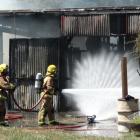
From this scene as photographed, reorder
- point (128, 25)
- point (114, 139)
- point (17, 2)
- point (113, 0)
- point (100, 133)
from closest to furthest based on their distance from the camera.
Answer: point (114, 139) < point (100, 133) < point (128, 25) < point (17, 2) < point (113, 0)

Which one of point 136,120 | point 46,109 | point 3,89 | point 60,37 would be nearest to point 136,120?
point 136,120

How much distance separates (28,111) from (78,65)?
7.15 feet

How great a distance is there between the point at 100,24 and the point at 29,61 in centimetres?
263

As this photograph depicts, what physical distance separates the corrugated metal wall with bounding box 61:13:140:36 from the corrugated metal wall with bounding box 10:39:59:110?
0.68m

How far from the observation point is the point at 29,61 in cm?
1731

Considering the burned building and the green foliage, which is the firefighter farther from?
the burned building

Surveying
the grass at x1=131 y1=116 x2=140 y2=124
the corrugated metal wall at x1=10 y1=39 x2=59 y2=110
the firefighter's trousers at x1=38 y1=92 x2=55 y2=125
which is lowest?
the grass at x1=131 y1=116 x2=140 y2=124

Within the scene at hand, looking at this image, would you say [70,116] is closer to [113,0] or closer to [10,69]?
[10,69]

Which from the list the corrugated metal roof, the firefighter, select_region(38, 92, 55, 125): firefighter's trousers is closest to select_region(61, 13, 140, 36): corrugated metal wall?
the corrugated metal roof

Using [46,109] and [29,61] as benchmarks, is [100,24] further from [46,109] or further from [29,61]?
[46,109]

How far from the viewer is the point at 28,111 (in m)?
16.6

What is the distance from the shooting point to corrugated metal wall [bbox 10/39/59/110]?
1714 cm

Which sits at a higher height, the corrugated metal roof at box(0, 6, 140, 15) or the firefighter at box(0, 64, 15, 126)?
the corrugated metal roof at box(0, 6, 140, 15)

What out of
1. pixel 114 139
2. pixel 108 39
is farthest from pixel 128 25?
pixel 114 139
